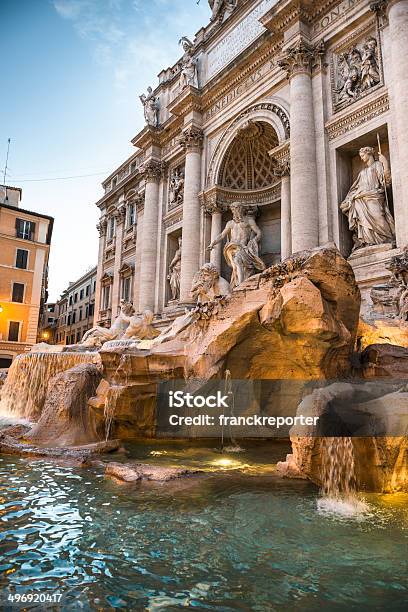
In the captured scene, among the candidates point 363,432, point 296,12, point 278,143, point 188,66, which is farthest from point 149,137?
point 363,432

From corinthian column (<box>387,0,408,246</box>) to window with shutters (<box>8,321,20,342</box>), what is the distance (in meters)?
24.3

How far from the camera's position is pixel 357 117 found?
11.9 metres

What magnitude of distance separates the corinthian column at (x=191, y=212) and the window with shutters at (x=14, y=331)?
15.4m

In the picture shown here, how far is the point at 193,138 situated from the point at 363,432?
16.4 meters

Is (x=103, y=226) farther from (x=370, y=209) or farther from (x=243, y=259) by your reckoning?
(x=370, y=209)

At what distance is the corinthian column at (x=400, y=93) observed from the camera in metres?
10.1

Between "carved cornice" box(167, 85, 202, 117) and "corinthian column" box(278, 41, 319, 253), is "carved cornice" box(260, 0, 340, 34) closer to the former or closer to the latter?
"corinthian column" box(278, 41, 319, 253)

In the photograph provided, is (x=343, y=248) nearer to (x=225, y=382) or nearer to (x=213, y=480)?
(x=225, y=382)

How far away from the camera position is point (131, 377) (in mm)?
6871

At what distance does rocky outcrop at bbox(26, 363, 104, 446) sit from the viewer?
7086 millimetres

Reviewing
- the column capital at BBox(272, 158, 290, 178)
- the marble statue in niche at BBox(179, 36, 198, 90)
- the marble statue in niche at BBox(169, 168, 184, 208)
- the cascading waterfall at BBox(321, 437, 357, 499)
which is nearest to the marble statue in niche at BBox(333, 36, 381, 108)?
the column capital at BBox(272, 158, 290, 178)

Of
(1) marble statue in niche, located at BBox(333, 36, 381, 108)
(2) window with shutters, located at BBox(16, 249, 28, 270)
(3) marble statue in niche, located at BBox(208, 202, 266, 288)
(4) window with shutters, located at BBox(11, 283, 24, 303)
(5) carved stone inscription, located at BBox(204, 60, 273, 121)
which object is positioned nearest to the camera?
(1) marble statue in niche, located at BBox(333, 36, 381, 108)

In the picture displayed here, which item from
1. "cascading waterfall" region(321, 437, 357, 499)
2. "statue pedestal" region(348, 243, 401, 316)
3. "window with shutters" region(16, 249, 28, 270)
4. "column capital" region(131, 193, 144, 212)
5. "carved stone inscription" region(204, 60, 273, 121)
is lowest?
"cascading waterfall" region(321, 437, 357, 499)

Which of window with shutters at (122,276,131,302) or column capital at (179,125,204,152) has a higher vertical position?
column capital at (179,125,204,152)
